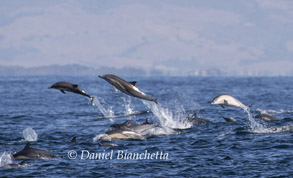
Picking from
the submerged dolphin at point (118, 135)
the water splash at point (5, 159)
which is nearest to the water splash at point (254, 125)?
the submerged dolphin at point (118, 135)

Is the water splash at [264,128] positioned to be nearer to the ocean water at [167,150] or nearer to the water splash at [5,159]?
the ocean water at [167,150]

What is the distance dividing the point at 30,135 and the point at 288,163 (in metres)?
12.2

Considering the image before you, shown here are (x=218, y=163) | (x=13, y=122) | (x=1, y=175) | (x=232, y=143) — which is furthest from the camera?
→ (x=13, y=122)

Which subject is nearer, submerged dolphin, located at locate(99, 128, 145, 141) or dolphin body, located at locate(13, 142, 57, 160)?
dolphin body, located at locate(13, 142, 57, 160)

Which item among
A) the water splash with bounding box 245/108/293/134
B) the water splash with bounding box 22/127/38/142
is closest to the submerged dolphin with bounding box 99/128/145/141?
the water splash with bounding box 22/127/38/142

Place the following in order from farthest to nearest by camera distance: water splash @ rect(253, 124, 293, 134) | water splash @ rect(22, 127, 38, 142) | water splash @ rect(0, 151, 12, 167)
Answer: water splash @ rect(253, 124, 293, 134), water splash @ rect(22, 127, 38, 142), water splash @ rect(0, 151, 12, 167)

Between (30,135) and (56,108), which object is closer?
(30,135)

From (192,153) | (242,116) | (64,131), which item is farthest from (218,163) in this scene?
(242,116)

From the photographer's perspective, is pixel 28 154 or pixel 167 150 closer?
pixel 28 154

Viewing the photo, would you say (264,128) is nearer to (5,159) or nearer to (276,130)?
(276,130)

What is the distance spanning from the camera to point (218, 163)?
734 inches

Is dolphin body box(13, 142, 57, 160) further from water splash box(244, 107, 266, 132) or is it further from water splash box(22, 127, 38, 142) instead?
water splash box(244, 107, 266, 132)

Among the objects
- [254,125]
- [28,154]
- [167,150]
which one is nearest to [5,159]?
[28,154]

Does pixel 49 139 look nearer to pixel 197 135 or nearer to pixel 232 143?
pixel 197 135
